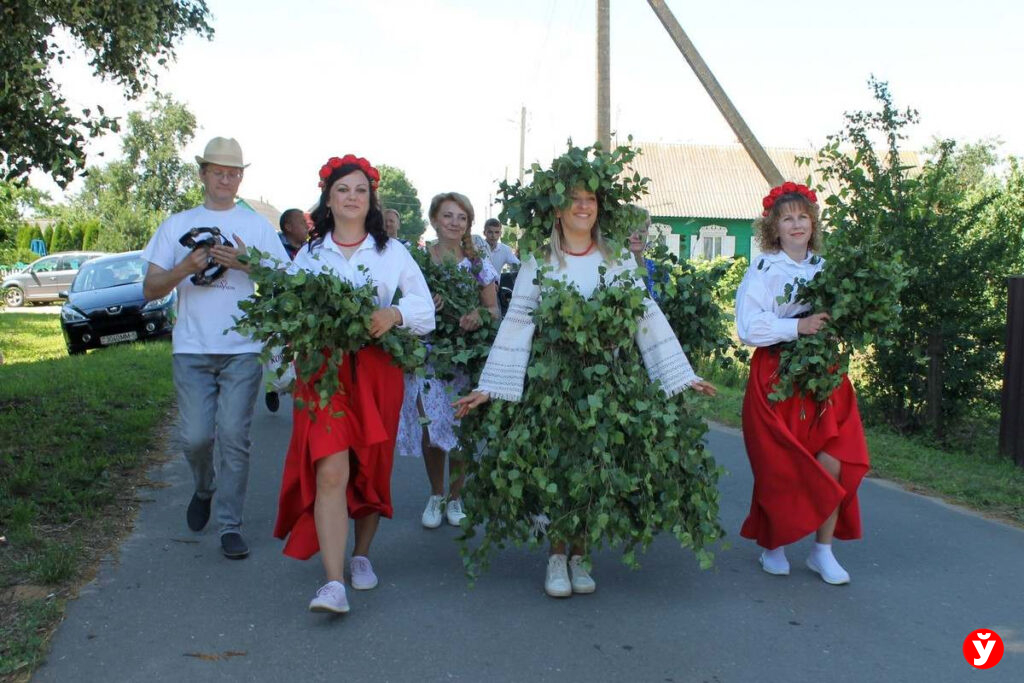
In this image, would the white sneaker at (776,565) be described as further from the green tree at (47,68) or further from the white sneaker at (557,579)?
the green tree at (47,68)

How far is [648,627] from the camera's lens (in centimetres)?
449

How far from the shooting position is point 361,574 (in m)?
4.98

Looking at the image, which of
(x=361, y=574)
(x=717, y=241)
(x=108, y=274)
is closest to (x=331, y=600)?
(x=361, y=574)

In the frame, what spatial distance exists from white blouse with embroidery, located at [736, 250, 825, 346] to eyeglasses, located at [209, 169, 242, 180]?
2939 mm

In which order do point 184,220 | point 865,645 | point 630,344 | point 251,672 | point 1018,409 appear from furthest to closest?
point 1018,409
point 184,220
point 630,344
point 865,645
point 251,672

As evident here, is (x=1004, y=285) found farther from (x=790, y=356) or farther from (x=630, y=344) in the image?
(x=630, y=344)

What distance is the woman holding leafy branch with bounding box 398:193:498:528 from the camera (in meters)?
5.51

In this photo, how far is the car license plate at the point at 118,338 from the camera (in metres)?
16.7

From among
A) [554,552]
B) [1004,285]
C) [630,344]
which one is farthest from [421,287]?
[1004,285]

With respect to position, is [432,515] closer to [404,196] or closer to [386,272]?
[386,272]

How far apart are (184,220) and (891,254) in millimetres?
3890

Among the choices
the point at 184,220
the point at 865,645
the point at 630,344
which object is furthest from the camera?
the point at 184,220

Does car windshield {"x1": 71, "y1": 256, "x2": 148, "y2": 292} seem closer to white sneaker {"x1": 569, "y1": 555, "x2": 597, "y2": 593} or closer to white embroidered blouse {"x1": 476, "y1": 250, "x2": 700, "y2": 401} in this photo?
white embroidered blouse {"x1": 476, "y1": 250, "x2": 700, "y2": 401}

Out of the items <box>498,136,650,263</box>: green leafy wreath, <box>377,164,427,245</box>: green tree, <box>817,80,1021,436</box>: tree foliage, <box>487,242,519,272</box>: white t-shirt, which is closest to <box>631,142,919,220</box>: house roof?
<box>817,80,1021,436</box>: tree foliage
